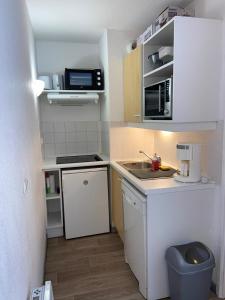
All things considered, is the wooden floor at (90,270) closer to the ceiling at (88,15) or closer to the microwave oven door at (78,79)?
the microwave oven door at (78,79)

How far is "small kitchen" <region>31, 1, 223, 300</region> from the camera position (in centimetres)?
167

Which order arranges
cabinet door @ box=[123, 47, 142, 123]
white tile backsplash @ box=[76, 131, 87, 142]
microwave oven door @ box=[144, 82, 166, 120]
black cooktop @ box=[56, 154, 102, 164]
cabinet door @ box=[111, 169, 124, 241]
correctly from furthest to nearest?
white tile backsplash @ box=[76, 131, 87, 142] < black cooktop @ box=[56, 154, 102, 164] < cabinet door @ box=[111, 169, 124, 241] < cabinet door @ box=[123, 47, 142, 123] < microwave oven door @ box=[144, 82, 166, 120]

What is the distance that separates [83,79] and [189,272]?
2.29 m

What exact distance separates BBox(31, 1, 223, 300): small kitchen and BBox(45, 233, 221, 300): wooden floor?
8cm

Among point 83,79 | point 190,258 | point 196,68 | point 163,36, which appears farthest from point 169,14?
point 190,258

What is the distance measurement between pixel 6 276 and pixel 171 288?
4.38ft

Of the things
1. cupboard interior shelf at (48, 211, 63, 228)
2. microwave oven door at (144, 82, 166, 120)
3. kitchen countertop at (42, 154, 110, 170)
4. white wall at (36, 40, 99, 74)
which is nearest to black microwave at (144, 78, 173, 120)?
microwave oven door at (144, 82, 166, 120)

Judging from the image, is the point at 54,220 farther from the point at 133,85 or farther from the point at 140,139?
the point at 133,85

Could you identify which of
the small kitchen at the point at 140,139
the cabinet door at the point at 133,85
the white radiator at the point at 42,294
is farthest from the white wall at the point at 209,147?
the white radiator at the point at 42,294

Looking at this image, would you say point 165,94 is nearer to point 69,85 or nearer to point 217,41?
point 217,41

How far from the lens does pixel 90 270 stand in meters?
2.17

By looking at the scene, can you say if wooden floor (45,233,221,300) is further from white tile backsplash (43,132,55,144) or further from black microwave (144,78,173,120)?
black microwave (144,78,173,120)

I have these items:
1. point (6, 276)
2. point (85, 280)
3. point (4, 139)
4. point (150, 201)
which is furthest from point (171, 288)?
point (4, 139)

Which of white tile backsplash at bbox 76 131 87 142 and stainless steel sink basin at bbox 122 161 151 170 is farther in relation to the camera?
white tile backsplash at bbox 76 131 87 142
